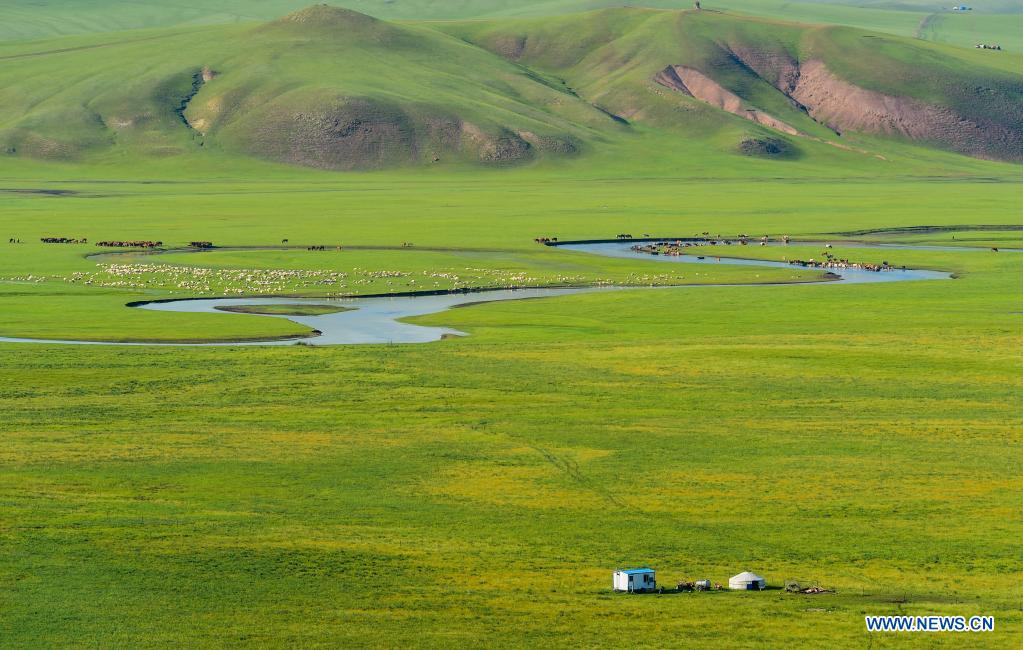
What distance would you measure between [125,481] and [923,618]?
23.4 meters

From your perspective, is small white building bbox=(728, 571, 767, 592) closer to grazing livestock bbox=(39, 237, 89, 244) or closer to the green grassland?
the green grassland

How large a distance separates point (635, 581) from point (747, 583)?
2.56 meters

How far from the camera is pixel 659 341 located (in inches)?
2894

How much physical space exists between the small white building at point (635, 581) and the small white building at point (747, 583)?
186cm

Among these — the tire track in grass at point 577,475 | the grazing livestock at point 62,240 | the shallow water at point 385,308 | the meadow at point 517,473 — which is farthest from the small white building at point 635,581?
the grazing livestock at point 62,240

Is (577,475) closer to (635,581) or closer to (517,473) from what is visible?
(517,473)

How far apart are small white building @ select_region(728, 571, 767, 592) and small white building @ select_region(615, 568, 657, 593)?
1862mm

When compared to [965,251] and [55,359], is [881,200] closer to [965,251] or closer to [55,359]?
[965,251]

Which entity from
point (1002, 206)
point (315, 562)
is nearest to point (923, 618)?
point (315, 562)

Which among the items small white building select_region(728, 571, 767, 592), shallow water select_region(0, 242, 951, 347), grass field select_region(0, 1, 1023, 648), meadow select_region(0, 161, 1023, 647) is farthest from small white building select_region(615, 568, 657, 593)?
shallow water select_region(0, 242, 951, 347)

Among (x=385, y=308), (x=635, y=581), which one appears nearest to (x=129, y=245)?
(x=385, y=308)

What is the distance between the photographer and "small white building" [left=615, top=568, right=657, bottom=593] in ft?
115

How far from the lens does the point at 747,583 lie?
3512 centimetres

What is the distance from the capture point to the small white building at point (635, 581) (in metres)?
35.1
